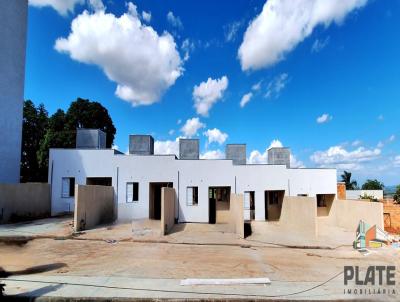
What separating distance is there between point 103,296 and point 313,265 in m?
7.56

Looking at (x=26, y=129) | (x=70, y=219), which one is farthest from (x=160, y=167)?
(x=26, y=129)

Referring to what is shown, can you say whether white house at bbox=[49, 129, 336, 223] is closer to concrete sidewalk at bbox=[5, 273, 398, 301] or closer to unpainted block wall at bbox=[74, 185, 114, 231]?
unpainted block wall at bbox=[74, 185, 114, 231]

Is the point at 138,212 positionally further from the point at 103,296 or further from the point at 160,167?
the point at 103,296

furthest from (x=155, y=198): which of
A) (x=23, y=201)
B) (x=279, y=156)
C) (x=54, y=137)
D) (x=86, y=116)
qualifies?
→ (x=86, y=116)

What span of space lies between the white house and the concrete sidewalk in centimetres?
1154

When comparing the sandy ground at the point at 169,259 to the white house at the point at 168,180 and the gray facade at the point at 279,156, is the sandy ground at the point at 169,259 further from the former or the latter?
the gray facade at the point at 279,156

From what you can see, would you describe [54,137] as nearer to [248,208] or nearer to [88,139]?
[88,139]

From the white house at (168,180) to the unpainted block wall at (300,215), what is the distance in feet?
5.52

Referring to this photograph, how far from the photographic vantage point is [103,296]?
6.10 meters

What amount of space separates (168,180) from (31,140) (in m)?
22.6

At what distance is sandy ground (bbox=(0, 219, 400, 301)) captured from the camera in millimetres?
7123

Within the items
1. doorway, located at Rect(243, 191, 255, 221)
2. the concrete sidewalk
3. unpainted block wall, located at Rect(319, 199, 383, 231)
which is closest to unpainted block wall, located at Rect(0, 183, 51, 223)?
the concrete sidewalk

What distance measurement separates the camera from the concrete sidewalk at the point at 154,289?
6.19 metres

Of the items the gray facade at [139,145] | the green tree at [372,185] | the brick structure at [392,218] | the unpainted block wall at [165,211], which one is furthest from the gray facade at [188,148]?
the green tree at [372,185]
